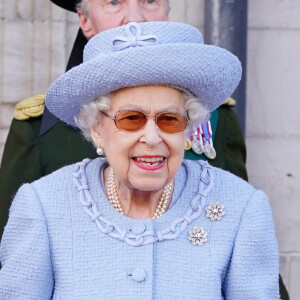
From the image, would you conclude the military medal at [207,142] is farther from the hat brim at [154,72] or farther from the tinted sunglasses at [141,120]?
the tinted sunglasses at [141,120]

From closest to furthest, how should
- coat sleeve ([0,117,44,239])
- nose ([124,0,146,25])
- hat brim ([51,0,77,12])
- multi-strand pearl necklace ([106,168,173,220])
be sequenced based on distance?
multi-strand pearl necklace ([106,168,173,220])
nose ([124,0,146,25])
coat sleeve ([0,117,44,239])
hat brim ([51,0,77,12])

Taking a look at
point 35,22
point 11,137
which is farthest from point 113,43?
point 35,22

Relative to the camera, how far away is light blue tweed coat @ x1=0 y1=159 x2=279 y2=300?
317 centimetres

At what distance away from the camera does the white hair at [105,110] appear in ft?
10.6

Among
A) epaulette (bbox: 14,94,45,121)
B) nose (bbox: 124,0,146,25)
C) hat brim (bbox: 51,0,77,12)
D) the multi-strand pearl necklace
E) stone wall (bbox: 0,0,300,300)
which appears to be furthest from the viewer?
stone wall (bbox: 0,0,300,300)

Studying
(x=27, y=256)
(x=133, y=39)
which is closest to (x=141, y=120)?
(x=133, y=39)

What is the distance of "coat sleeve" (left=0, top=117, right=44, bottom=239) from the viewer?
13.7ft

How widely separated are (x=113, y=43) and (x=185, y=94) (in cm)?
27

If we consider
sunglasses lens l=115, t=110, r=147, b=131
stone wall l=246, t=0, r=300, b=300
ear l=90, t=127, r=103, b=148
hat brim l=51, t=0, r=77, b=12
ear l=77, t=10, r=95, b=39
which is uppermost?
hat brim l=51, t=0, r=77, b=12

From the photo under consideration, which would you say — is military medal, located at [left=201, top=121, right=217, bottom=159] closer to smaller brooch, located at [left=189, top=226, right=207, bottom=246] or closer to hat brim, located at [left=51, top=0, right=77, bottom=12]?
hat brim, located at [left=51, top=0, right=77, bottom=12]

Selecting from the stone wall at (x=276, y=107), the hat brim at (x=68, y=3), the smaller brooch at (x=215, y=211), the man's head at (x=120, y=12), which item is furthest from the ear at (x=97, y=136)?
the stone wall at (x=276, y=107)

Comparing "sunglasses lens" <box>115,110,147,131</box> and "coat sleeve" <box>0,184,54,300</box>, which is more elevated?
"sunglasses lens" <box>115,110,147,131</box>

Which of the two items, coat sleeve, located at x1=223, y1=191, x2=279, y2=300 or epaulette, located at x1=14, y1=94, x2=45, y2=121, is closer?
coat sleeve, located at x1=223, y1=191, x2=279, y2=300

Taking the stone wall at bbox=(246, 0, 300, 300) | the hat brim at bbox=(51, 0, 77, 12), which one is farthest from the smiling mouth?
the stone wall at bbox=(246, 0, 300, 300)
